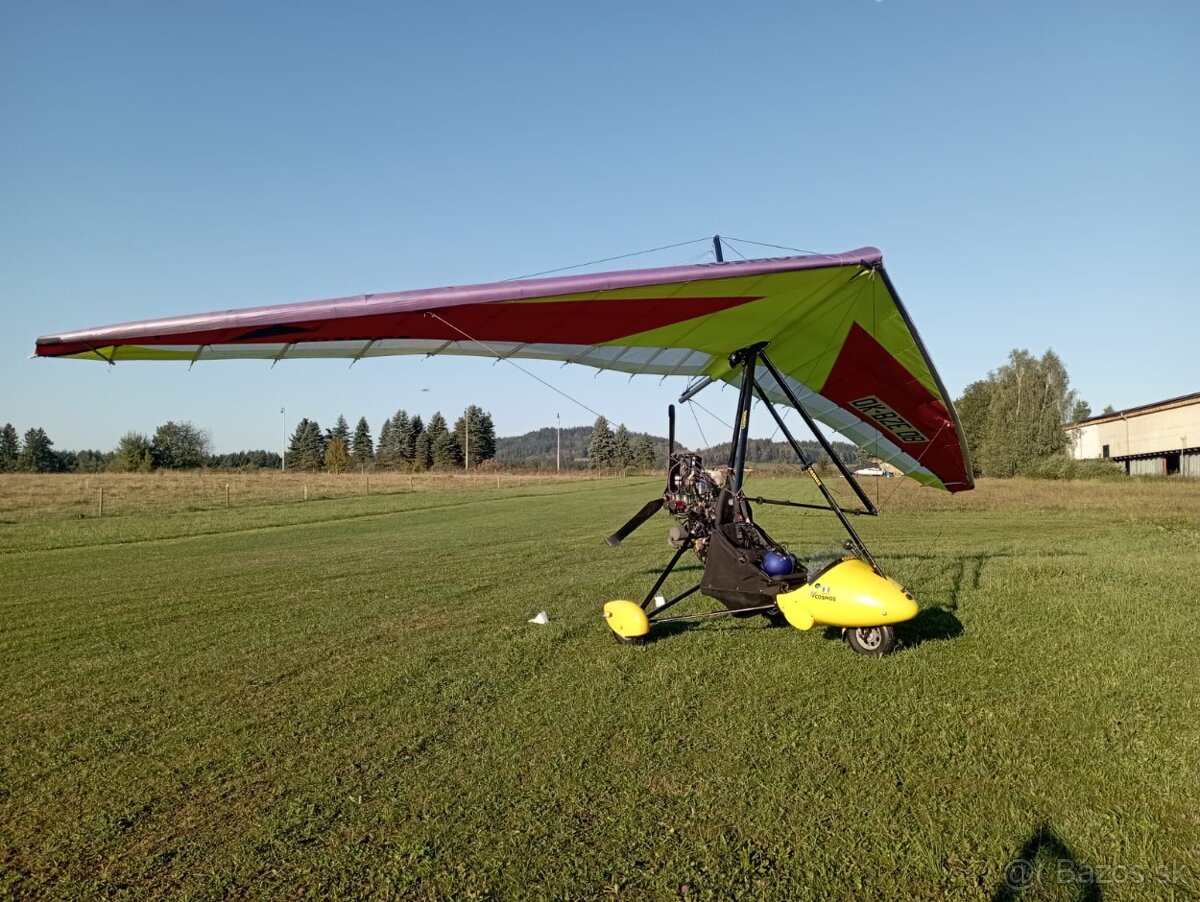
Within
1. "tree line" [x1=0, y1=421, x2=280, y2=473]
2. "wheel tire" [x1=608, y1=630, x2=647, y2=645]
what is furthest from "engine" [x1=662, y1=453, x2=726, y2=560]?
"tree line" [x1=0, y1=421, x2=280, y2=473]

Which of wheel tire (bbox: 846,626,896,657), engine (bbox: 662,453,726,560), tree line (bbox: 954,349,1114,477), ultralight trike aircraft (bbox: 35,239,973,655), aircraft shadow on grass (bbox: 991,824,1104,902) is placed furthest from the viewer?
tree line (bbox: 954,349,1114,477)

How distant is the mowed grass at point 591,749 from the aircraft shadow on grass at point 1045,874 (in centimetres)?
2

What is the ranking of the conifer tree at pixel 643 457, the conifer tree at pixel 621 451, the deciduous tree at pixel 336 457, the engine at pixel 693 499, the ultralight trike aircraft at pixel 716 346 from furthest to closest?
1. the deciduous tree at pixel 336 457
2. the conifer tree at pixel 621 451
3. the conifer tree at pixel 643 457
4. the engine at pixel 693 499
5. the ultralight trike aircraft at pixel 716 346

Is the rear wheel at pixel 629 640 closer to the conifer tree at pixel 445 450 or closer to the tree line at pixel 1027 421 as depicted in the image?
the tree line at pixel 1027 421

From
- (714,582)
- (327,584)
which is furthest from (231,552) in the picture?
(714,582)

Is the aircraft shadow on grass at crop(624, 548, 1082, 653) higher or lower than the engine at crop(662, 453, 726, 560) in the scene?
lower

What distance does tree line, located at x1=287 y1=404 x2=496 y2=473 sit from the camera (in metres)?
113

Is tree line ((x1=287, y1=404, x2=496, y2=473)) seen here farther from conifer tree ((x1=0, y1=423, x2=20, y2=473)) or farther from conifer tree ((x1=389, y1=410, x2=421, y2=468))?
conifer tree ((x1=0, y1=423, x2=20, y2=473))

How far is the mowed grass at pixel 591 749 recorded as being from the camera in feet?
10.1

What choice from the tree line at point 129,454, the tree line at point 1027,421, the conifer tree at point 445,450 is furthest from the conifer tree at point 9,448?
the tree line at point 1027,421

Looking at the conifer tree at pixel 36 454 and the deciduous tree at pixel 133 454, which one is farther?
the conifer tree at pixel 36 454

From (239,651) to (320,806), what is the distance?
3807 millimetres

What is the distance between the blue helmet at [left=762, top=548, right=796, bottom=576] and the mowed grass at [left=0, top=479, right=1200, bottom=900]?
70 cm

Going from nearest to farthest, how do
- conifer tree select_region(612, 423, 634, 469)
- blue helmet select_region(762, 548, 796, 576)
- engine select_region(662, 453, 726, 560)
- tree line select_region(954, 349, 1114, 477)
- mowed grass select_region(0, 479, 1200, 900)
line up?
mowed grass select_region(0, 479, 1200, 900) → blue helmet select_region(762, 548, 796, 576) → engine select_region(662, 453, 726, 560) → tree line select_region(954, 349, 1114, 477) → conifer tree select_region(612, 423, 634, 469)
